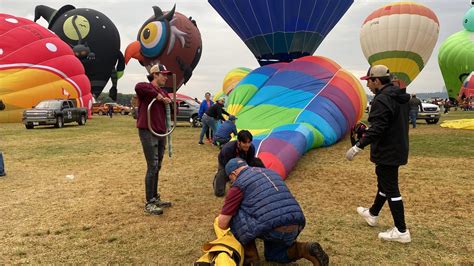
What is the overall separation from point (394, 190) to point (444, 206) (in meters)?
1.90

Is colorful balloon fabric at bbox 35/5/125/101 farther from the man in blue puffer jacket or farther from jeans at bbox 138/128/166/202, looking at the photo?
the man in blue puffer jacket

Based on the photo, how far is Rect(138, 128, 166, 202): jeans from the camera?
5065 mm

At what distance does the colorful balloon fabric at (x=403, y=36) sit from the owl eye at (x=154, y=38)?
1500 centimetres

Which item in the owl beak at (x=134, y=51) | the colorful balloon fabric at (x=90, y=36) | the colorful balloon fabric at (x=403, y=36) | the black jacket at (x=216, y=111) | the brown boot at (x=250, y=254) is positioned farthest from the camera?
the colorful balloon fabric at (x=90, y=36)

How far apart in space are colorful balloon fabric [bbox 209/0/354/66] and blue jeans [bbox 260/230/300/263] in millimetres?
10618

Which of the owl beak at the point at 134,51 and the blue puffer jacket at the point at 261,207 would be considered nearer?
the blue puffer jacket at the point at 261,207

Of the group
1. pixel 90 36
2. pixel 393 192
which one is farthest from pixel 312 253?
pixel 90 36

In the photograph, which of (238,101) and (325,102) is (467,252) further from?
(238,101)

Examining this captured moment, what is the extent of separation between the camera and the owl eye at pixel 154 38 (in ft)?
95.2

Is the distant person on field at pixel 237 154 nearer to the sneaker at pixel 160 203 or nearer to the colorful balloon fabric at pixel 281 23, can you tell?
the sneaker at pixel 160 203

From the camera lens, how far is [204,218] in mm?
5066

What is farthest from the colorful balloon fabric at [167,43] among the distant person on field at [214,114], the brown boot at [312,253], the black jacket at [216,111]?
the brown boot at [312,253]

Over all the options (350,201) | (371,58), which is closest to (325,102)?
(350,201)

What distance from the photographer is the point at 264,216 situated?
309cm
